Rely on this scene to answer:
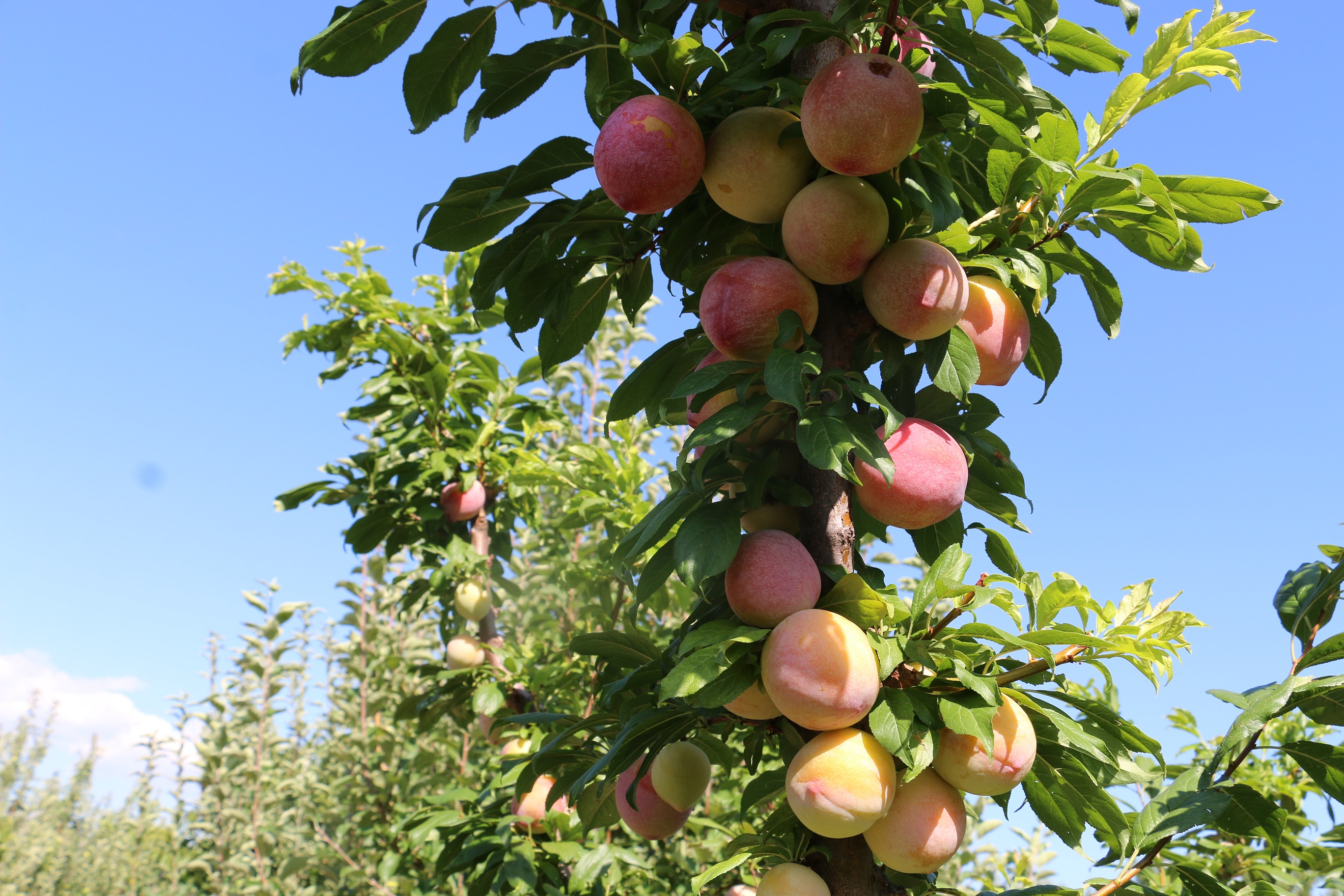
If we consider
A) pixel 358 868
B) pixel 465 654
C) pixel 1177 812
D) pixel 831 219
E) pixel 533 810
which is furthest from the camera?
pixel 358 868

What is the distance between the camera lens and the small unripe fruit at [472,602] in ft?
10.9

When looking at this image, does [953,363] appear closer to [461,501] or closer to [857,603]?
[857,603]

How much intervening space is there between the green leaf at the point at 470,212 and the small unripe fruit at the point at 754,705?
2.70 ft

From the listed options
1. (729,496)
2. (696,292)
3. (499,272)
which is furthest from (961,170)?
(499,272)

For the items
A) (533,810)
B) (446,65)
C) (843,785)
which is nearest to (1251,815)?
(843,785)

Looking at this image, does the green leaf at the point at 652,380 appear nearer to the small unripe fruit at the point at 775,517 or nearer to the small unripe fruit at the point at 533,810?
the small unripe fruit at the point at 775,517

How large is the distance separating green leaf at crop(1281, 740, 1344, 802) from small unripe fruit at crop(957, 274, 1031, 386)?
621 mm

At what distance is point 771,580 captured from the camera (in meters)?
1.17

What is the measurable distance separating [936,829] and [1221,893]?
1.33ft

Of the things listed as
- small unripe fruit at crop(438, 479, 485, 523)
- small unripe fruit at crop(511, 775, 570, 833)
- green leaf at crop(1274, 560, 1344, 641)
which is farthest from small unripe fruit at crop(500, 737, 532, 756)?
green leaf at crop(1274, 560, 1344, 641)

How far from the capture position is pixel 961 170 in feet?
4.64

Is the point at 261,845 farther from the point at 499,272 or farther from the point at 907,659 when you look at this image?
the point at 907,659

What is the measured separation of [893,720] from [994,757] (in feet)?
0.46

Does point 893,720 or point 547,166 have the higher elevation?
point 547,166
